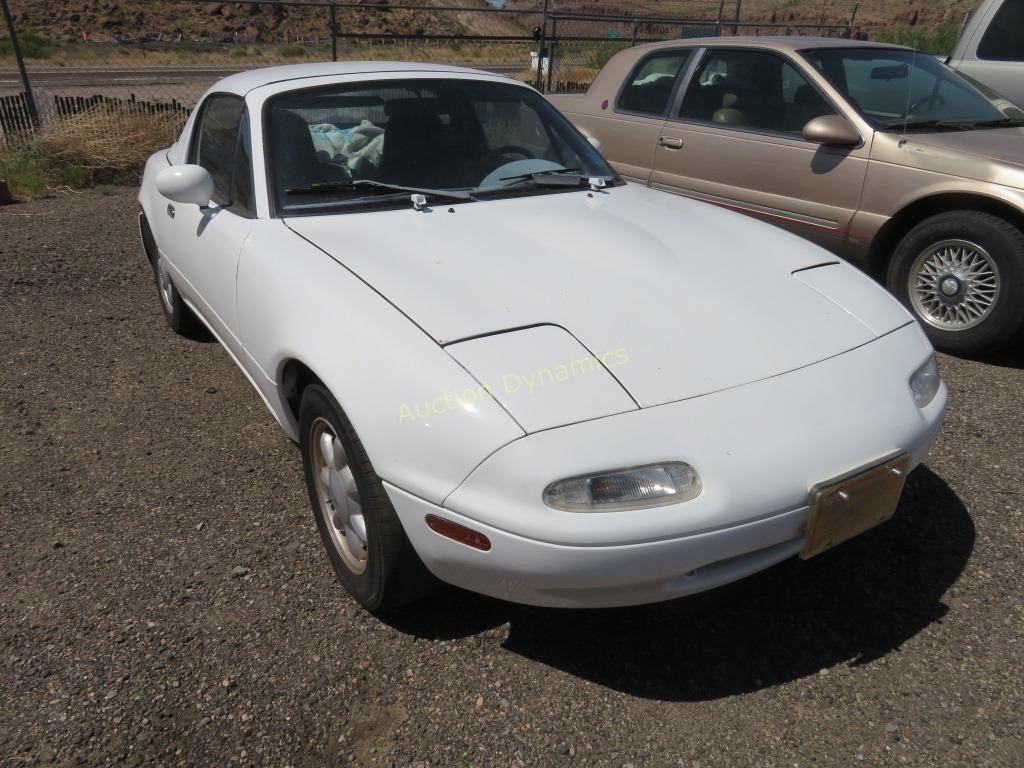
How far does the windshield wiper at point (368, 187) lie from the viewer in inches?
109

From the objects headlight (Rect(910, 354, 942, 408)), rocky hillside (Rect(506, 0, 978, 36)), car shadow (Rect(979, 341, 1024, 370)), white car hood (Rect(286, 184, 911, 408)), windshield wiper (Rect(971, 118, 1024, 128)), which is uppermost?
windshield wiper (Rect(971, 118, 1024, 128))

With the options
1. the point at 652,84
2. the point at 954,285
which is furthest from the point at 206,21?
the point at 954,285

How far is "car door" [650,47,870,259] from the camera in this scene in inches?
178

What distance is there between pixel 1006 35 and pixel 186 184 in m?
6.25

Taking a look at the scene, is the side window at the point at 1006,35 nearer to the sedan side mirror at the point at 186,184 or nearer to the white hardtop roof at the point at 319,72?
the white hardtop roof at the point at 319,72

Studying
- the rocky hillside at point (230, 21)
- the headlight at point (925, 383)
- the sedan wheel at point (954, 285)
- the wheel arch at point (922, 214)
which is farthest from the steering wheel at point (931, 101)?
the rocky hillside at point (230, 21)

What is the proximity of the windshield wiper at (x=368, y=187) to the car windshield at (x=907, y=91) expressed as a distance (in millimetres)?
2902

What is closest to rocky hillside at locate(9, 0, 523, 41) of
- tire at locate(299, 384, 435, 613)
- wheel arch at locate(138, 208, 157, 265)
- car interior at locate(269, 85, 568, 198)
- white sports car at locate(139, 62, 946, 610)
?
wheel arch at locate(138, 208, 157, 265)

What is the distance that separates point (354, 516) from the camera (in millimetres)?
2256

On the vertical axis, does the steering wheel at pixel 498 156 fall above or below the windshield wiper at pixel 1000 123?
above

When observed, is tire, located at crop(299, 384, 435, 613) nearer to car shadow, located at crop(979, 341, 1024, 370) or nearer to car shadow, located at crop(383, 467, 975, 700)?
car shadow, located at crop(383, 467, 975, 700)

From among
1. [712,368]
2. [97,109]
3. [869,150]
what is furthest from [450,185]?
[97,109]

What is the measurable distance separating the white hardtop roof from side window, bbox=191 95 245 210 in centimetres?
7

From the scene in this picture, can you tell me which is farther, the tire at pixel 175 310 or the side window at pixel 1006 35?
the side window at pixel 1006 35
